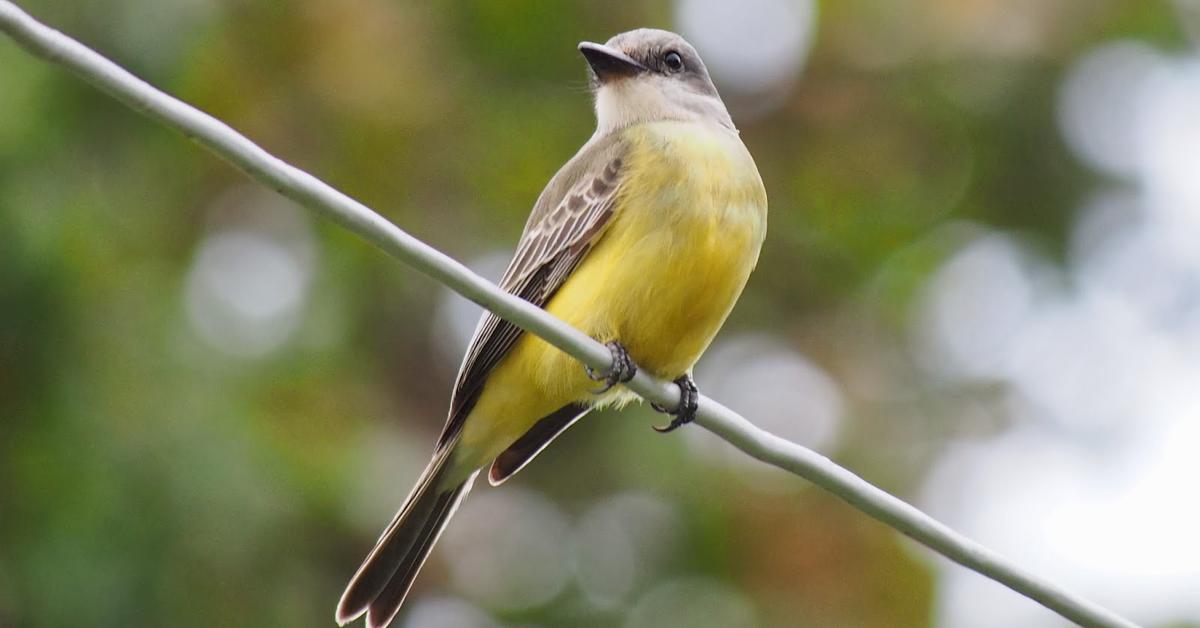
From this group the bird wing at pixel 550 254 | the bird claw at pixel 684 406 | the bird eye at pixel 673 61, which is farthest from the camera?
the bird eye at pixel 673 61

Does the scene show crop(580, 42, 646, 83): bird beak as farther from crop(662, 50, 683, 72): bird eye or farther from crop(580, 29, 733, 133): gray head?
crop(662, 50, 683, 72): bird eye

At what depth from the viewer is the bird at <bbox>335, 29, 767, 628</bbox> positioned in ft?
13.5

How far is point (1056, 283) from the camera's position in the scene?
8336mm

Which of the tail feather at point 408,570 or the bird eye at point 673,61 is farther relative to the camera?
the bird eye at point 673,61

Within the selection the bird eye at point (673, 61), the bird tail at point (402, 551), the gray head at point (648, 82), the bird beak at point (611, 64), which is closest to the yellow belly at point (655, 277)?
the bird tail at point (402, 551)

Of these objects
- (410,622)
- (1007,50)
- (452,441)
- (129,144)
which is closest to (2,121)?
(129,144)

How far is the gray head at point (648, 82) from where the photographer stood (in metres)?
4.84

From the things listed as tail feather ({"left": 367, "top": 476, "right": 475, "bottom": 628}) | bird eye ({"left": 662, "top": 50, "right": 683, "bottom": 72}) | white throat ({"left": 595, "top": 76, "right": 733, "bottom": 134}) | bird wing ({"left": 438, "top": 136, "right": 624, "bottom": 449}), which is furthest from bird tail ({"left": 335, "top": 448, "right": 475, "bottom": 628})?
bird eye ({"left": 662, "top": 50, "right": 683, "bottom": 72})

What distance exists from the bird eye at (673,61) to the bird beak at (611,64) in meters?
0.16

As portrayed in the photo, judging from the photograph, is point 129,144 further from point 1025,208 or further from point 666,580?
point 1025,208

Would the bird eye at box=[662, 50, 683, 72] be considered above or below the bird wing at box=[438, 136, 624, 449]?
above

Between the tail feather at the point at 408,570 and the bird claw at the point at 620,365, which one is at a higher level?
the bird claw at the point at 620,365

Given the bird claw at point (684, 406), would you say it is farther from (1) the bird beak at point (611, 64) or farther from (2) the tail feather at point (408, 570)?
(1) the bird beak at point (611, 64)

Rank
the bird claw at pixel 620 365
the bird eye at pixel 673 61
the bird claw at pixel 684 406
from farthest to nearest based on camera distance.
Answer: the bird eye at pixel 673 61 < the bird claw at pixel 684 406 < the bird claw at pixel 620 365
